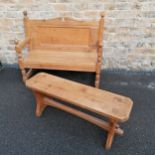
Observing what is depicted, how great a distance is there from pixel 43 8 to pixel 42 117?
1.58 metres

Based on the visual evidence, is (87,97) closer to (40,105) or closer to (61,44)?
(40,105)

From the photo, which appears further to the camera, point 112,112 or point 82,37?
point 82,37

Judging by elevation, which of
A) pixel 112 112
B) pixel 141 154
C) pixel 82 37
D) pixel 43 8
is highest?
pixel 43 8

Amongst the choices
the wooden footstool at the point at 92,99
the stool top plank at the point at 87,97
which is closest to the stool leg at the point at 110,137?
the wooden footstool at the point at 92,99

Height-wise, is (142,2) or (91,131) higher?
(142,2)

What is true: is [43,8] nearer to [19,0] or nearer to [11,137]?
[19,0]

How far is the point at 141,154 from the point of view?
5.20 feet

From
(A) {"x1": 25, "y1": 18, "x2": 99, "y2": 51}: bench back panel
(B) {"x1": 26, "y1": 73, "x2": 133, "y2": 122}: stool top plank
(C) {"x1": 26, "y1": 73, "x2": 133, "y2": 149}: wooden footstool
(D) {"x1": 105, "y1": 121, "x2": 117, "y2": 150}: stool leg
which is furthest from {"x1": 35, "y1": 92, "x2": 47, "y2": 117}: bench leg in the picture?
(A) {"x1": 25, "y1": 18, "x2": 99, "y2": 51}: bench back panel

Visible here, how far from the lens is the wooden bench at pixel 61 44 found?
2.32 m

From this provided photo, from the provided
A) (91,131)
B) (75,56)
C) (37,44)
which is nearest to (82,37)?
(75,56)

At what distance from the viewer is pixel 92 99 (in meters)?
1.57

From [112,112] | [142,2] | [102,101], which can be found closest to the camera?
[112,112]

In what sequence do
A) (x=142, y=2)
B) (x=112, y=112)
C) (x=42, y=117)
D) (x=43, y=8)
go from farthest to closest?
(x=43, y=8) → (x=142, y=2) → (x=42, y=117) → (x=112, y=112)

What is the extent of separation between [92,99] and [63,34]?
132 cm
